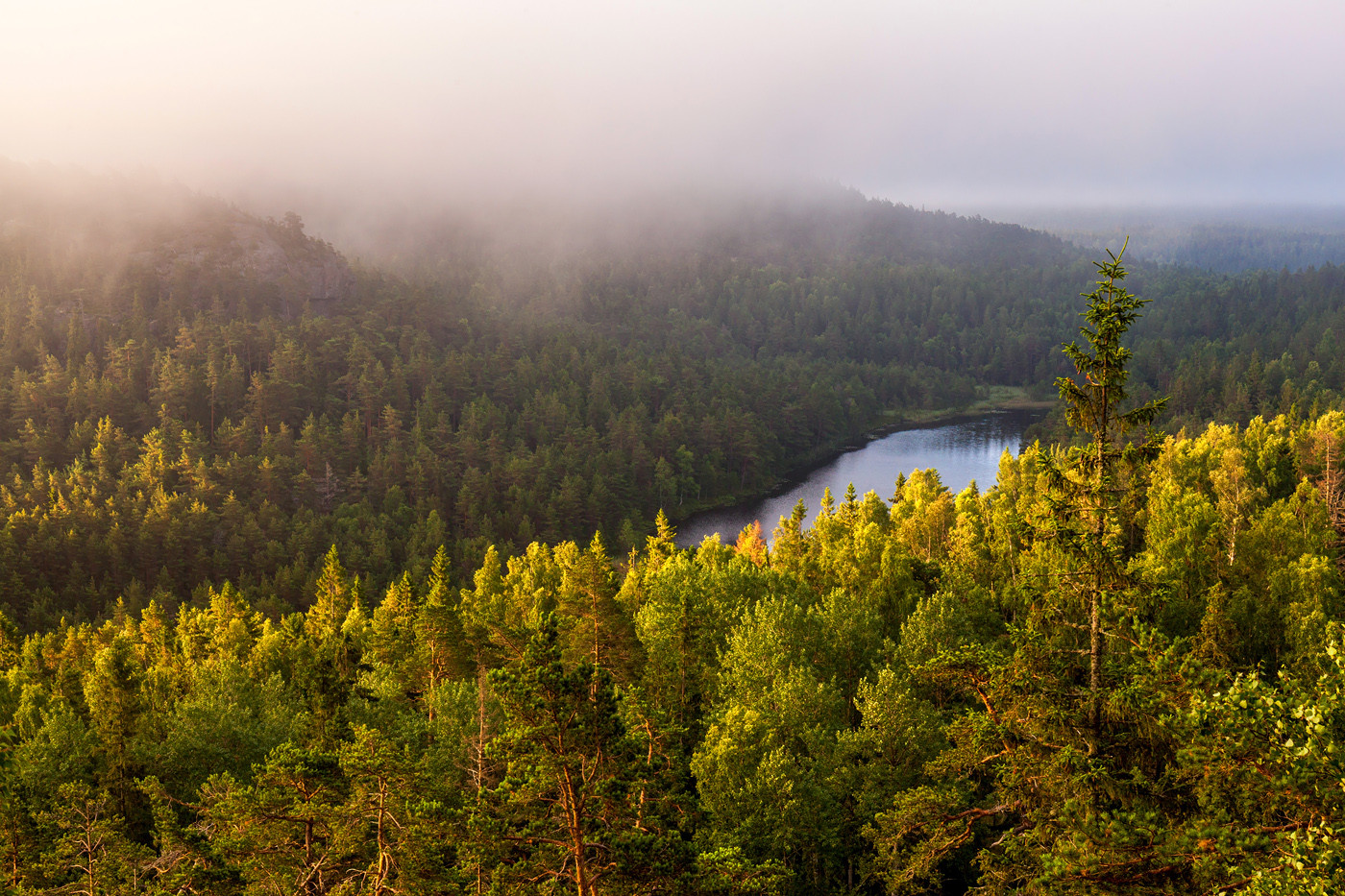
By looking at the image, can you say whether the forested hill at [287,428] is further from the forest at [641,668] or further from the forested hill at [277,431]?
the forest at [641,668]

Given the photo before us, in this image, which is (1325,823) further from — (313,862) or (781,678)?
(781,678)

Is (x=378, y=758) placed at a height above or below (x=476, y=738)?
above

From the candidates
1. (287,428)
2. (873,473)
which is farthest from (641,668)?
(873,473)

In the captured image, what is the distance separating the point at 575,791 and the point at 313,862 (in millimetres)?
12335

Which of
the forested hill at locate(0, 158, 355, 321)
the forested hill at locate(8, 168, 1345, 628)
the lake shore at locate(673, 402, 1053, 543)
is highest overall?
the forested hill at locate(0, 158, 355, 321)

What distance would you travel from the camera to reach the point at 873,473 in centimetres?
16325

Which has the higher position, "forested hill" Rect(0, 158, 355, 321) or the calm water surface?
"forested hill" Rect(0, 158, 355, 321)

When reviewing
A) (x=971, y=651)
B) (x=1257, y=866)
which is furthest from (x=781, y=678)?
(x=1257, y=866)

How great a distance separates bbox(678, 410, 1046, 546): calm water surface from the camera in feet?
458

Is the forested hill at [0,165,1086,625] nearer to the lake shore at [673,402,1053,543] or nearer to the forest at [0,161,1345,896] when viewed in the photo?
the forest at [0,161,1345,896]

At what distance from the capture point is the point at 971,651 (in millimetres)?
22547

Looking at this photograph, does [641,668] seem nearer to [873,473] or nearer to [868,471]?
[873,473]

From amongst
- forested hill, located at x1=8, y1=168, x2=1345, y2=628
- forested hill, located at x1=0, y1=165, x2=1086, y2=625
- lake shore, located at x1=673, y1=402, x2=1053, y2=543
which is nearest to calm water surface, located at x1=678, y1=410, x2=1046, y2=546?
lake shore, located at x1=673, y1=402, x2=1053, y2=543

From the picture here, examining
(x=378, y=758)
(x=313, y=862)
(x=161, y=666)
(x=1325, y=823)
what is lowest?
(x=161, y=666)
